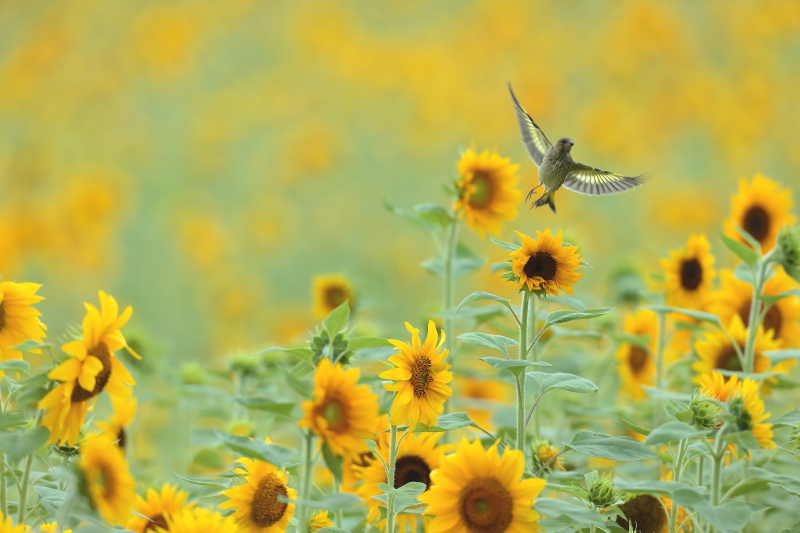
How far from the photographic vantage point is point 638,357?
1.40 m

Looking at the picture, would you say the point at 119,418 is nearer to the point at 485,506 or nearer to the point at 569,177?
the point at 485,506

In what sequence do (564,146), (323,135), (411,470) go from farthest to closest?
(323,135)
(564,146)
(411,470)

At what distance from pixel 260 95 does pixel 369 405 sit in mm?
3323

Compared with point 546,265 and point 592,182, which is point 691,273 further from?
point 546,265

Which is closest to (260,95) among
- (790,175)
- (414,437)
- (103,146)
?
(103,146)

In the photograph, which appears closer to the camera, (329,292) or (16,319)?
(16,319)

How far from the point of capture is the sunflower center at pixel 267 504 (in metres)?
0.68

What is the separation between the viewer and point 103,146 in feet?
11.7

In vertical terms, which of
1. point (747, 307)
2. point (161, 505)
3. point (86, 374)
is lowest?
point (161, 505)

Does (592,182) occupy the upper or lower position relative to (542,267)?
upper

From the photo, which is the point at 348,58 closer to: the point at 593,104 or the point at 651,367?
the point at 593,104

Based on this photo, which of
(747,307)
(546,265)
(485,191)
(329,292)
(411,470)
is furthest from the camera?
(329,292)

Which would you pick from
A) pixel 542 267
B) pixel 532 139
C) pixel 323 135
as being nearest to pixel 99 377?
pixel 542 267

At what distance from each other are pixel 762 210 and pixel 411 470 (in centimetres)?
80
